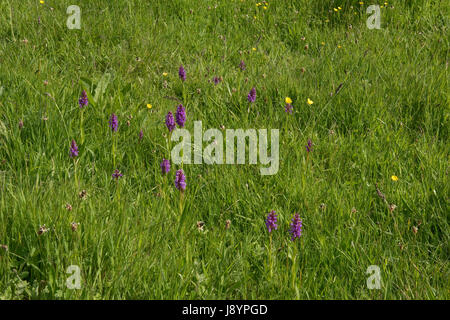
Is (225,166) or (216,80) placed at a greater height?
(216,80)

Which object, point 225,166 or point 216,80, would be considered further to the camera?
point 216,80

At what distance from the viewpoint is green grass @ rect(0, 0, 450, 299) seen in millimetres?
2020

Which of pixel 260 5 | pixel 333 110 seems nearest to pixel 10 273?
pixel 333 110

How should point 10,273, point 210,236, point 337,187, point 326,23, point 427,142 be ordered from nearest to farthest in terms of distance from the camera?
point 10,273, point 210,236, point 337,187, point 427,142, point 326,23

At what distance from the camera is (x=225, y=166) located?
8.95ft

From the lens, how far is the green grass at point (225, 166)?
2.02 metres

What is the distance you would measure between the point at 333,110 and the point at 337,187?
2.88ft

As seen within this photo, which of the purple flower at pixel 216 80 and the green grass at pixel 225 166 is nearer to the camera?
the green grass at pixel 225 166

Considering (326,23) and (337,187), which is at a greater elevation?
(326,23)

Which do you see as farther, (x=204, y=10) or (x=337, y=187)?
(x=204, y=10)

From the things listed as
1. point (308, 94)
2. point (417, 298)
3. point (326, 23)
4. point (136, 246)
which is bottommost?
point (417, 298)

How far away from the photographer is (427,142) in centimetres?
309

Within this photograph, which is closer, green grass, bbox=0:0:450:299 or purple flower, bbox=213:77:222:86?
green grass, bbox=0:0:450:299

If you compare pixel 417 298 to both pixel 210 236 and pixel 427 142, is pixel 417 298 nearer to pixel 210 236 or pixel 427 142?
pixel 210 236
